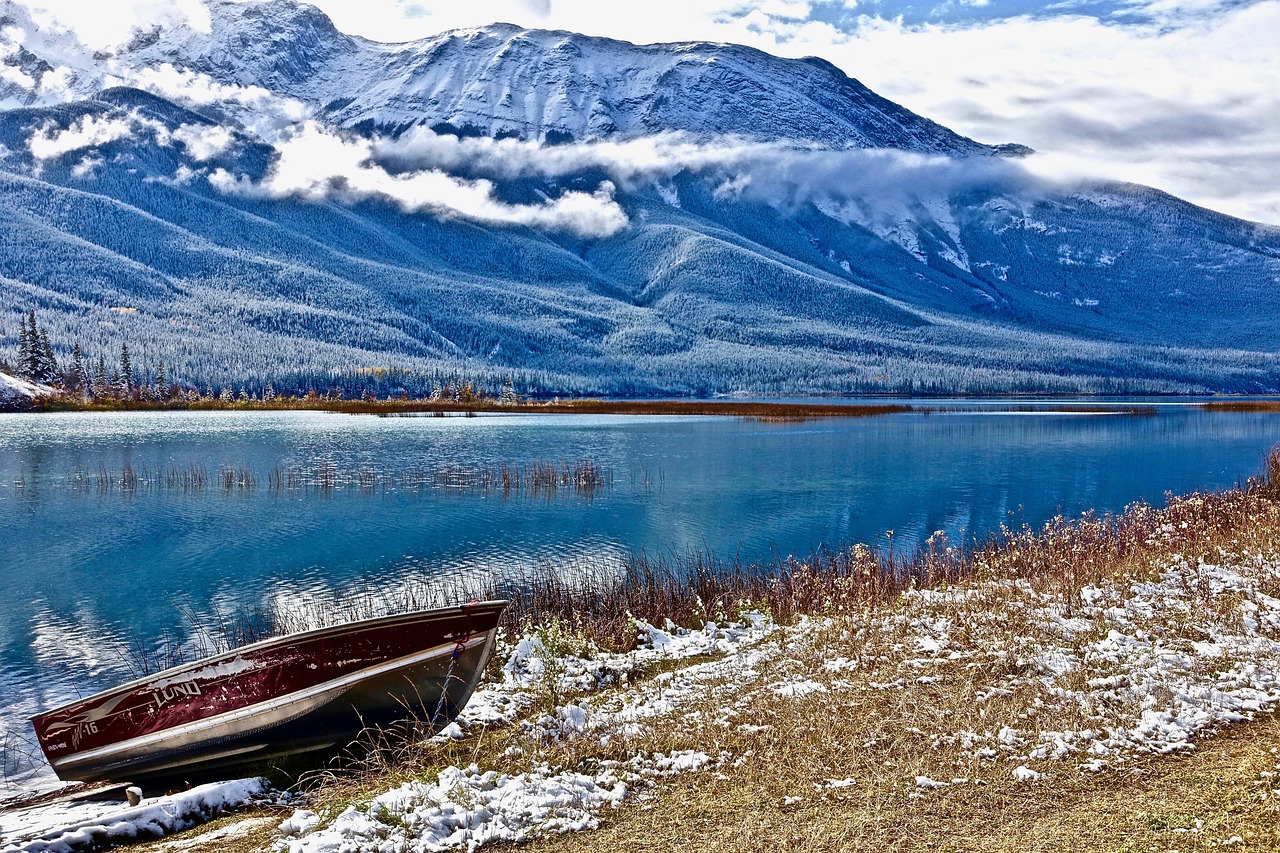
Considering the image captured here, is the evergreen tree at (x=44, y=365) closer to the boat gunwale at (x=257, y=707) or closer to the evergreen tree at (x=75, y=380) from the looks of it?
the evergreen tree at (x=75, y=380)

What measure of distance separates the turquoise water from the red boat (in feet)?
10.2

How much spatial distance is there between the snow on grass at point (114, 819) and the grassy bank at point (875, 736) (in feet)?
Result: 2.24

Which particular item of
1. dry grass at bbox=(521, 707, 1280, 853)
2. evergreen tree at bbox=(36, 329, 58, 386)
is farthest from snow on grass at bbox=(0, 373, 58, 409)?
dry grass at bbox=(521, 707, 1280, 853)

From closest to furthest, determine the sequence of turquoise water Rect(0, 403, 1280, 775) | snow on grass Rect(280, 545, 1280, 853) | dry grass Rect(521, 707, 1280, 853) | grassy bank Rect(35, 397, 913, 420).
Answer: dry grass Rect(521, 707, 1280, 853)
snow on grass Rect(280, 545, 1280, 853)
turquoise water Rect(0, 403, 1280, 775)
grassy bank Rect(35, 397, 913, 420)

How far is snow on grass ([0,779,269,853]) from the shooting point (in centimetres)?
998

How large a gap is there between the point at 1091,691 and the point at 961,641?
254cm

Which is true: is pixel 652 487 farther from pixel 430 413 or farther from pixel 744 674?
pixel 430 413

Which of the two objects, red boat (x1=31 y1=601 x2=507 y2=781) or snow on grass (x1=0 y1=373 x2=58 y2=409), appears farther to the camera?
snow on grass (x1=0 y1=373 x2=58 y2=409)

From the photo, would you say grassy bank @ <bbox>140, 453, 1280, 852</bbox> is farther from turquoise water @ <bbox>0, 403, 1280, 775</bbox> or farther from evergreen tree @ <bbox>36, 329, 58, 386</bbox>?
evergreen tree @ <bbox>36, 329, 58, 386</bbox>

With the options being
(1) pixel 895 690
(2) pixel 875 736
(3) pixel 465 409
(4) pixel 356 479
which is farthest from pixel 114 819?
(3) pixel 465 409

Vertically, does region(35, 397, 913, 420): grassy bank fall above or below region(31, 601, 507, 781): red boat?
below

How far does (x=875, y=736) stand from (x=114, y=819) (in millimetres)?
8503

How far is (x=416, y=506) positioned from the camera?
39469mm

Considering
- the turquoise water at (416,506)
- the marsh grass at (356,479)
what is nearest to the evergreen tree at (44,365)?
the turquoise water at (416,506)
